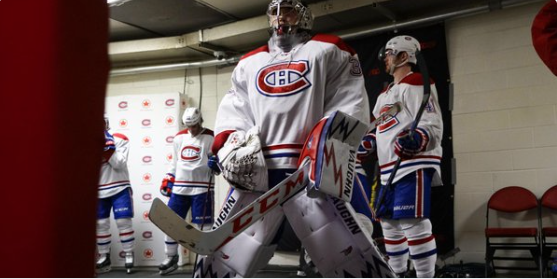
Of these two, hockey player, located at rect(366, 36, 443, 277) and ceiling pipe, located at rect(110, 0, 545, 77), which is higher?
ceiling pipe, located at rect(110, 0, 545, 77)

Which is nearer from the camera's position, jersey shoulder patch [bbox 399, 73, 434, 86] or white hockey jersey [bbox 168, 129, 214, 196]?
jersey shoulder patch [bbox 399, 73, 434, 86]

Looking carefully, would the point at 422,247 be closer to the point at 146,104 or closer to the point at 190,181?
the point at 190,181

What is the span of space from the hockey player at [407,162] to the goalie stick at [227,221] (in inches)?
71.5

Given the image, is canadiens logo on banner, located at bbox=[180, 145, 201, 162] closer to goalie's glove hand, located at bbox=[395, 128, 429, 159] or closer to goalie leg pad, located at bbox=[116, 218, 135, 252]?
goalie leg pad, located at bbox=[116, 218, 135, 252]

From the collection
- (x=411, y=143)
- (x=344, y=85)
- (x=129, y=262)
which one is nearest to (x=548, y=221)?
(x=411, y=143)

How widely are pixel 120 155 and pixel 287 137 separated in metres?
4.58

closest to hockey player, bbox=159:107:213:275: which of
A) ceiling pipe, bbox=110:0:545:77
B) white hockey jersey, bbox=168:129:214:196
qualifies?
white hockey jersey, bbox=168:129:214:196

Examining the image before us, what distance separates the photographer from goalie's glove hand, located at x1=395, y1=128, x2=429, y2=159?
3.76 meters

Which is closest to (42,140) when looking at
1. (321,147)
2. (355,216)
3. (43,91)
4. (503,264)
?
(43,91)

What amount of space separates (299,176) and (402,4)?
4478mm

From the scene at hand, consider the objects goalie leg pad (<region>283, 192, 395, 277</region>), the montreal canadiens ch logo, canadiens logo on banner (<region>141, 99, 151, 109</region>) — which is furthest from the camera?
canadiens logo on banner (<region>141, 99, 151, 109</region>)

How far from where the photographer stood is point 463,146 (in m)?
5.82

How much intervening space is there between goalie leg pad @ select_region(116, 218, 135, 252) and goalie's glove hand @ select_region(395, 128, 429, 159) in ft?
12.4

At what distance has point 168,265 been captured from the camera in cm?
624
